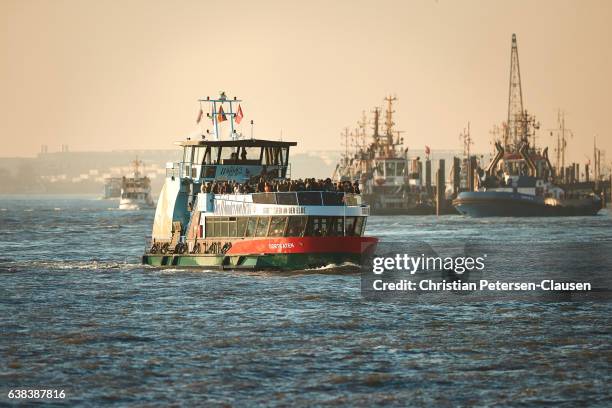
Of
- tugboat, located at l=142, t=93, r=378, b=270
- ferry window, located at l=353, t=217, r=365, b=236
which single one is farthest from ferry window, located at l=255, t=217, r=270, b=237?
ferry window, located at l=353, t=217, r=365, b=236

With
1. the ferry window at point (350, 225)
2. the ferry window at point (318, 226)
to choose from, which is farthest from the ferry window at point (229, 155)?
the ferry window at point (318, 226)

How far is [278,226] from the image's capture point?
2721 inches

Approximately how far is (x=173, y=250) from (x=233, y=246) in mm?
6450

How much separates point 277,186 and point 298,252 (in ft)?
13.7

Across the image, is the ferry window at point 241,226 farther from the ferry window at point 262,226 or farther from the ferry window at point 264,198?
the ferry window at point 264,198

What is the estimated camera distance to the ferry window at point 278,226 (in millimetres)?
68938

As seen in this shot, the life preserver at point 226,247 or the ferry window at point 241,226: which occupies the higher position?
the ferry window at point 241,226

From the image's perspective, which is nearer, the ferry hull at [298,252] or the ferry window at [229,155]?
the ferry hull at [298,252]

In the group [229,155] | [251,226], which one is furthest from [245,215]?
[229,155]

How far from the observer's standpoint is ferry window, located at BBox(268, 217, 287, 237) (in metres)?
68.9

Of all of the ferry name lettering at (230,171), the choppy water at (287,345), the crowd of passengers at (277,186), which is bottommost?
the choppy water at (287,345)

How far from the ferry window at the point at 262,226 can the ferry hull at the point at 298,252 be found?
1.33 ft

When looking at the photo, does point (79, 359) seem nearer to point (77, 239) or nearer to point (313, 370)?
point (313, 370)

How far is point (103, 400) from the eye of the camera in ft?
120
